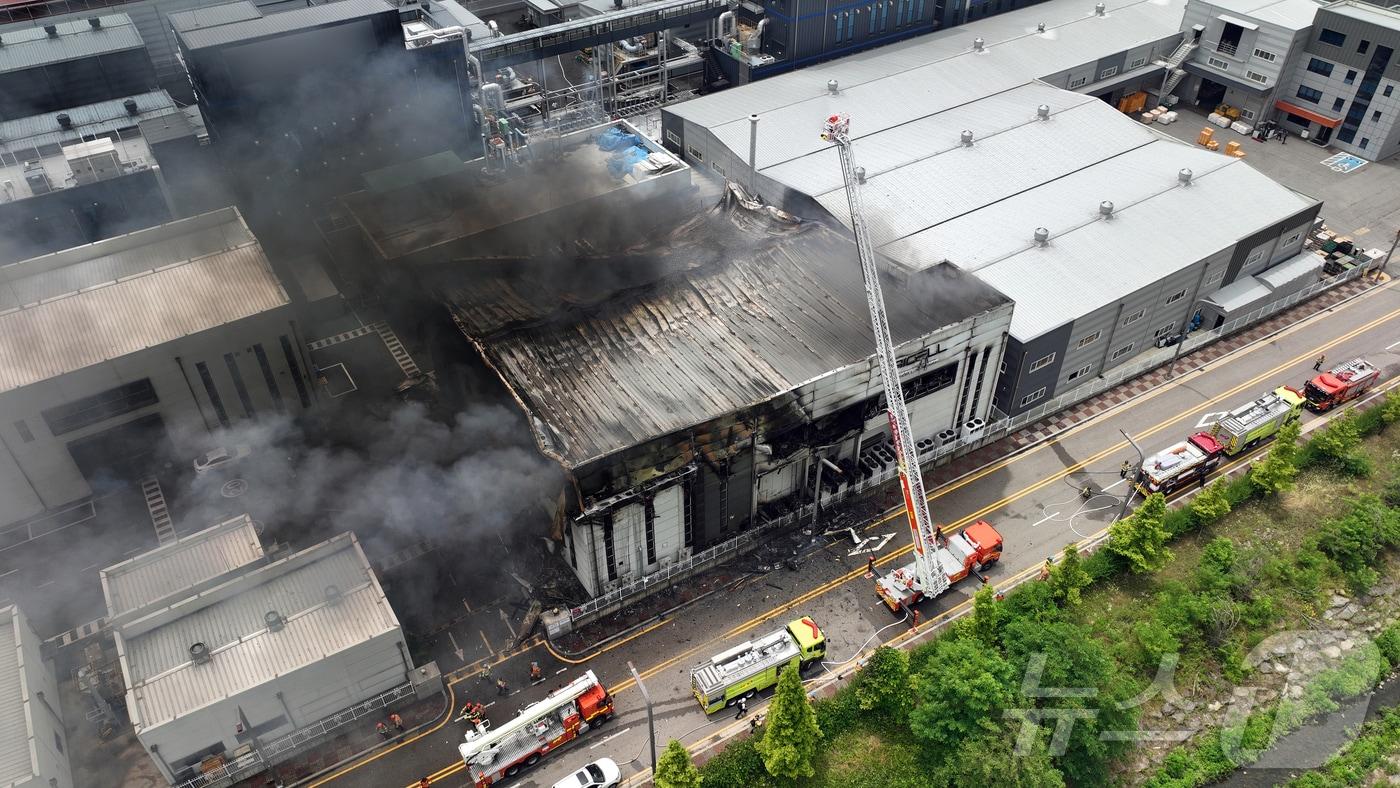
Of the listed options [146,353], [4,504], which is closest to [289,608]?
[146,353]

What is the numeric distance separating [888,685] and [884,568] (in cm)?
838

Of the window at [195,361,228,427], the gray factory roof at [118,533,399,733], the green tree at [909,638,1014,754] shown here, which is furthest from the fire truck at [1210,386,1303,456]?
the window at [195,361,228,427]

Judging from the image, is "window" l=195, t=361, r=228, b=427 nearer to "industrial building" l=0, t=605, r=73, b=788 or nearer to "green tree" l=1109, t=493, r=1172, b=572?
"industrial building" l=0, t=605, r=73, b=788

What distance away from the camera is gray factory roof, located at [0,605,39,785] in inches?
1293

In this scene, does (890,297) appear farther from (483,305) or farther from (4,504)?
(4,504)

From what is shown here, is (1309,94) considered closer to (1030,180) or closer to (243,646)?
(1030,180)

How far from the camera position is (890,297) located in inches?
1897

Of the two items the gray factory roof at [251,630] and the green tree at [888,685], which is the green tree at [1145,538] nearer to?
the green tree at [888,685]

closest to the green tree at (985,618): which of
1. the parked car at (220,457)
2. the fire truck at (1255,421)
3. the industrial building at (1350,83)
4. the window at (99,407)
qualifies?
the fire truck at (1255,421)

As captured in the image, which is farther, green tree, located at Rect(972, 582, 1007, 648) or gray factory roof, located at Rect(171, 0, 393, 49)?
gray factory roof, located at Rect(171, 0, 393, 49)

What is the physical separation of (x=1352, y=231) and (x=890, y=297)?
4054 centimetres

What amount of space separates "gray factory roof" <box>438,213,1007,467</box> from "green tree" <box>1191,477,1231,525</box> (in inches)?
523

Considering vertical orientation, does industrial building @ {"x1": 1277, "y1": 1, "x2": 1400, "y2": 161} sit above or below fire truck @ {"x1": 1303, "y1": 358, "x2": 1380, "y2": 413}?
above

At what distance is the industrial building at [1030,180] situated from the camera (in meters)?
52.8
